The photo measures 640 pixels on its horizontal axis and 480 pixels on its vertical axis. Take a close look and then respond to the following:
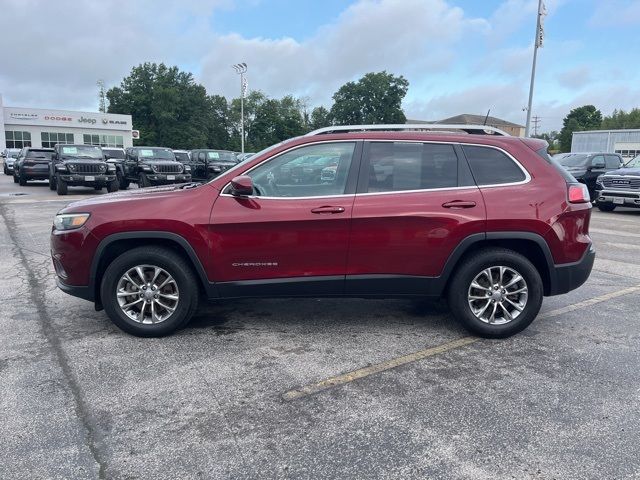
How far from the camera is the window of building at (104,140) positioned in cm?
7187

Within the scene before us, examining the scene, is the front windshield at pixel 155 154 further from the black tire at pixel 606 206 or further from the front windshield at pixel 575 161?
the black tire at pixel 606 206

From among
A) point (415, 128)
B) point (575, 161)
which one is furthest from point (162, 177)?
point (415, 128)

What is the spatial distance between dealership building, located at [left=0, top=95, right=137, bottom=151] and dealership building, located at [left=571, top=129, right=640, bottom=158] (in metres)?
56.9

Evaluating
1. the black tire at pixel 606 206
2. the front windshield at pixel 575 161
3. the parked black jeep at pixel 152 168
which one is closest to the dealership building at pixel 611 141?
the front windshield at pixel 575 161

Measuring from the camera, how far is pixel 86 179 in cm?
1769

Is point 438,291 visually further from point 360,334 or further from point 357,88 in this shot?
point 357,88

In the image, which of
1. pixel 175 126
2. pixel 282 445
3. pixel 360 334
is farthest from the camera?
pixel 175 126

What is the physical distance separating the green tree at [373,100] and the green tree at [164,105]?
2724cm

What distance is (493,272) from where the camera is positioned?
438cm

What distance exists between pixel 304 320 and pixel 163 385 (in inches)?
65.8

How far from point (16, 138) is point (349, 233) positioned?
75.1 meters

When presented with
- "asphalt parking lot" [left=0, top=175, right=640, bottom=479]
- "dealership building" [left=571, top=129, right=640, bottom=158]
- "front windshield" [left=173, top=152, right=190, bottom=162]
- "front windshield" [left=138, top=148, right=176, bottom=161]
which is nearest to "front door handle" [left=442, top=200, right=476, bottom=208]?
"asphalt parking lot" [left=0, top=175, right=640, bottom=479]

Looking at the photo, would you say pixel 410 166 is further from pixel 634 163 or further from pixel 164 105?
pixel 164 105

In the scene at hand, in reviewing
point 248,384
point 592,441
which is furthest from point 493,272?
point 248,384
